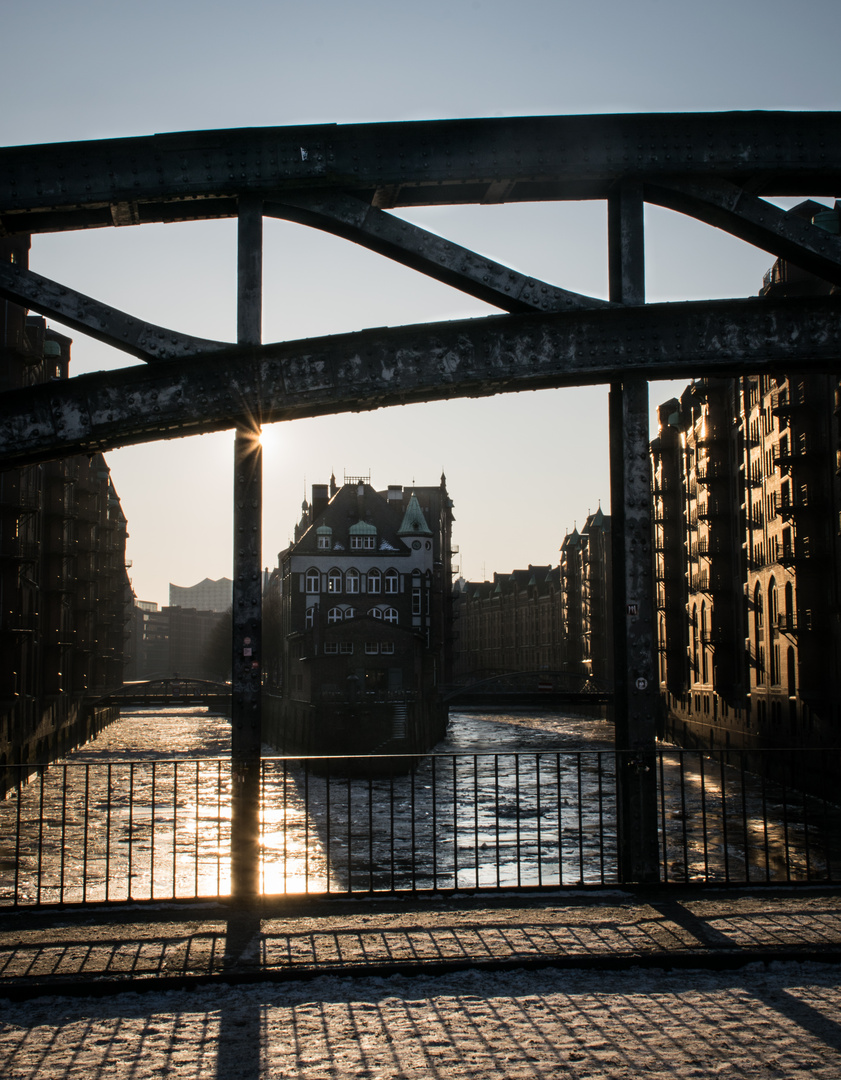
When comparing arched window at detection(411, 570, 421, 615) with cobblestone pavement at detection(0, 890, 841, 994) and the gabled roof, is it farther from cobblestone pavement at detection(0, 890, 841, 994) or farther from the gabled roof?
cobblestone pavement at detection(0, 890, 841, 994)

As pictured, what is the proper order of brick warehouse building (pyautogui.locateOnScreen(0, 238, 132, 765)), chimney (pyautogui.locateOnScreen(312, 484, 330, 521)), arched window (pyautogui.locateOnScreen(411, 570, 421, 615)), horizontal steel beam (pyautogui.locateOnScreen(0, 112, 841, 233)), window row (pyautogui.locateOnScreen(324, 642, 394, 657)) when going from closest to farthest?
horizontal steel beam (pyautogui.locateOnScreen(0, 112, 841, 233))
brick warehouse building (pyautogui.locateOnScreen(0, 238, 132, 765))
window row (pyautogui.locateOnScreen(324, 642, 394, 657))
arched window (pyautogui.locateOnScreen(411, 570, 421, 615))
chimney (pyautogui.locateOnScreen(312, 484, 330, 521))

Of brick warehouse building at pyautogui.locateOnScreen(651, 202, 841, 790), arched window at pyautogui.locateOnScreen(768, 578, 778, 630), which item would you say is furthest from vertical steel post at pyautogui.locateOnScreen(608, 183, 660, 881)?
arched window at pyautogui.locateOnScreen(768, 578, 778, 630)

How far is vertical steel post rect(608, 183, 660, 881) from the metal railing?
95 centimetres

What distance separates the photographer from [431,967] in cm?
575

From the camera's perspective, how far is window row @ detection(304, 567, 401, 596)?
2835 inches

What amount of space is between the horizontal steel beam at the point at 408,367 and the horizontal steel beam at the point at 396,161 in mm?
1146

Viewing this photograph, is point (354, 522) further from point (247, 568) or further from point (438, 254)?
point (438, 254)

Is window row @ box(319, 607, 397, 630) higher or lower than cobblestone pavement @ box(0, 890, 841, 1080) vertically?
higher

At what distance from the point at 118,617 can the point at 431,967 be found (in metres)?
94.1

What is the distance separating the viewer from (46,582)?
151ft

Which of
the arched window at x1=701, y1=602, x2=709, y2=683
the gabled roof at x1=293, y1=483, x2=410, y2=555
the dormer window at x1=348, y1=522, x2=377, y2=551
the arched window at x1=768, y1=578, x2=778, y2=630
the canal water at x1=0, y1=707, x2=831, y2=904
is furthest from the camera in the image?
the gabled roof at x1=293, y1=483, x2=410, y2=555

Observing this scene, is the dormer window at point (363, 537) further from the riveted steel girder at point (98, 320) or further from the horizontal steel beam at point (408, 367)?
the riveted steel girder at point (98, 320)

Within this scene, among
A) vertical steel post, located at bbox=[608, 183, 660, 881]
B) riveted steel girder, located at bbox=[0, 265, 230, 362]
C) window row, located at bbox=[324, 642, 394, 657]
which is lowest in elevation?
window row, located at bbox=[324, 642, 394, 657]

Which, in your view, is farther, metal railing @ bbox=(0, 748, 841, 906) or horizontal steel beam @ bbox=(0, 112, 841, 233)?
metal railing @ bbox=(0, 748, 841, 906)
